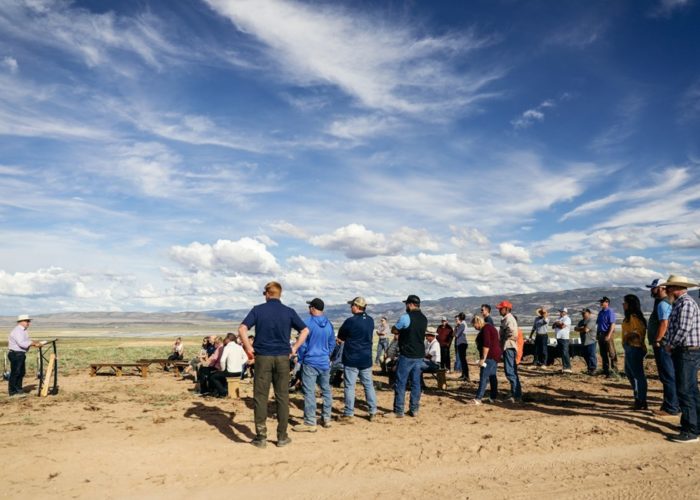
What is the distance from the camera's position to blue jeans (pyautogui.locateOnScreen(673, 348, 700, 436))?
6.74 m

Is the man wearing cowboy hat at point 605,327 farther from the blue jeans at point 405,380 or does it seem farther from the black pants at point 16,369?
the black pants at point 16,369

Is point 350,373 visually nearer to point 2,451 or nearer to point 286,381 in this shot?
point 286,381

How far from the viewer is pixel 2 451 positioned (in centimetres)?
703

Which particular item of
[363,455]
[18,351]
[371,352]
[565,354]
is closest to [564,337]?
[565,354]

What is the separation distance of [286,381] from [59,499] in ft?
10.1

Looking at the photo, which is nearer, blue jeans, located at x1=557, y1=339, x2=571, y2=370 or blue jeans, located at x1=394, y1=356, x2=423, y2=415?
blue jeans, located at x1=394, y1=356, x2=423, y2=415

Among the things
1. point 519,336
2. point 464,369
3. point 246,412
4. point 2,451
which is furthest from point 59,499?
point 464,369

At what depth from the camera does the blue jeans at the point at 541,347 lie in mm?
17656

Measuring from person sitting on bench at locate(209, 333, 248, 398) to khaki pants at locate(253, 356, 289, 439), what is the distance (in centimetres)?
526

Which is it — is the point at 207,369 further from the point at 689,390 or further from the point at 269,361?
the point at 689,390

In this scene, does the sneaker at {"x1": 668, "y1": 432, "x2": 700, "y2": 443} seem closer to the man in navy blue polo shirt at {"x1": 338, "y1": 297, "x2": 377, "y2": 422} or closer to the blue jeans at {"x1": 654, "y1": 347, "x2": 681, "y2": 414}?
the blue jeans at {"x1": 654, "y1": 347, "x2": 681, "y2": 414}

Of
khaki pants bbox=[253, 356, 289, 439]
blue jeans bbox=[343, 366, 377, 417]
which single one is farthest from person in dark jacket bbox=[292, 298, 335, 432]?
khaki pants bbox=[253, 356, 289, 439]

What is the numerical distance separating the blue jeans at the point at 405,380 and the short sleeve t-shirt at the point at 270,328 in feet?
8.67

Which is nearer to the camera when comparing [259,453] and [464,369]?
[259,453]
